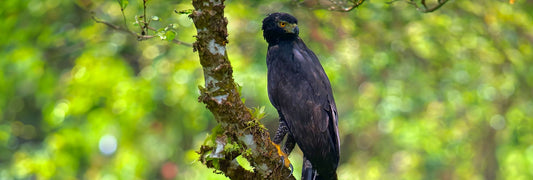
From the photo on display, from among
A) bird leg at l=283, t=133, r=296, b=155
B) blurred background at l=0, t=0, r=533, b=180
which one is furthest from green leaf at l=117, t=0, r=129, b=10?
blurred background at l=0, t=0, r=533, b=180

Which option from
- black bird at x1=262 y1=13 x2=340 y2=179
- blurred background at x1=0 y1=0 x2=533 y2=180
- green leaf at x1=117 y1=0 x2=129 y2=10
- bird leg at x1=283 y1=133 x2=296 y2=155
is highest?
green leaf at x1=117 y1=0 x2=129 y2=10

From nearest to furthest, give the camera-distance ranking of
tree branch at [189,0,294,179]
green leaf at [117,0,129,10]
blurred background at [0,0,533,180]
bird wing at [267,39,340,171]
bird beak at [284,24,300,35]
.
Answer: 1. tree branch at [189,0,294,179]
2. green leaf at [117,0,129,10]
3. bird wing at [267,39,340,171]
4. bird beak at [284,24,300,35]
5. blurred background at [0,0,533,180]

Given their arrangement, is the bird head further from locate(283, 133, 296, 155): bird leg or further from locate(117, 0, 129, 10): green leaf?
locate(117, 0, 129, 10): green leaf

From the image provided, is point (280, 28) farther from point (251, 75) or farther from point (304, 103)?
point (251, 75)

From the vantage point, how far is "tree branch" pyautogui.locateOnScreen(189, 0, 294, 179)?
321 cm

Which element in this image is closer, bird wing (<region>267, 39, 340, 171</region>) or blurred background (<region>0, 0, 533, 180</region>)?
bird wing (<region>267, 39, 340, 171</region>)

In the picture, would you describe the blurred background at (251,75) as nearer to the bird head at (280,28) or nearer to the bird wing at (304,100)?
the bird head at (280,28)

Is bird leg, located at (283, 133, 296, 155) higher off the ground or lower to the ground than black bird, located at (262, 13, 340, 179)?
lower

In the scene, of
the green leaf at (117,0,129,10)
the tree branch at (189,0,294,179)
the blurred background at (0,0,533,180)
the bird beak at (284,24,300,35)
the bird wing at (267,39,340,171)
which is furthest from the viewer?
the blurred background at (0,0,533,180)

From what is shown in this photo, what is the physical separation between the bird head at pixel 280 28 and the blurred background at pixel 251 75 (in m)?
2.07

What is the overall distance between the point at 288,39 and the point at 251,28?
14.1 ft

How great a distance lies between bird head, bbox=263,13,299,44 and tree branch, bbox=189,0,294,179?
2.68ft

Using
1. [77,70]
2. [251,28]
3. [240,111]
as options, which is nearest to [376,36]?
[251,28]

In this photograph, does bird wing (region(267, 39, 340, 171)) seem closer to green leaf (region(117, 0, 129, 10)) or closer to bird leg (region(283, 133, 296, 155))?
bird leg (region(283, 133, 296, 155))
